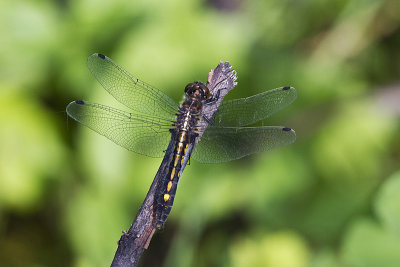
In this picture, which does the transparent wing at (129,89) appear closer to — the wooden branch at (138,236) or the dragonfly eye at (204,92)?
the dragonfly eye at (204,92)

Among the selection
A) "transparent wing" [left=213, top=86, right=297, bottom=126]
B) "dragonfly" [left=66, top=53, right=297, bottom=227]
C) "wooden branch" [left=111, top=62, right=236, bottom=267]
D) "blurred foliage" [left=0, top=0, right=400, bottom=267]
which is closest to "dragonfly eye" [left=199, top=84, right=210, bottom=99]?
"dragonfly" [left=66, top=53, right=297, bottom=227]

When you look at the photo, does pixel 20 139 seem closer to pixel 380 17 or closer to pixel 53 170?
pixel 53 170

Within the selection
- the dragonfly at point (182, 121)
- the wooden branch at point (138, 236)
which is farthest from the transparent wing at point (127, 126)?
the wooden branch at point (138, 236)

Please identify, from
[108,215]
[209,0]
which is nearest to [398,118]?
[209,0]

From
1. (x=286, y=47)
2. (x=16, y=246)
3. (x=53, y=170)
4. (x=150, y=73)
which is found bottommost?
(x=16, y=246)

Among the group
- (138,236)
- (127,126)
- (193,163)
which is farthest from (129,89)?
(138,236)

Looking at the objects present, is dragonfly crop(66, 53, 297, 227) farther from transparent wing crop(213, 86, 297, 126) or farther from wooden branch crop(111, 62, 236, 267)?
wooden branch crop(111, 62, 236, 267)
